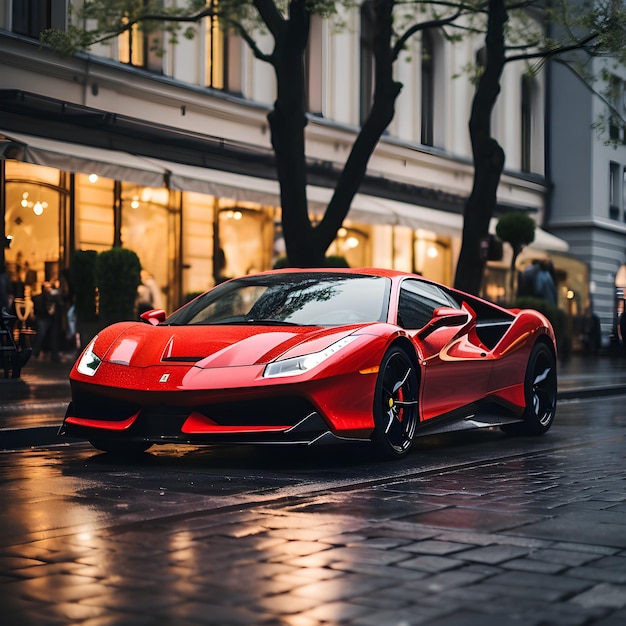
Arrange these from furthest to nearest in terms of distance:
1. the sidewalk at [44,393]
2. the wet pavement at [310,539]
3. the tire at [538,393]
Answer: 1. the tire at [538,393]
2. the sidewalk at [44,393]
3. the wet pavement at [310,539]

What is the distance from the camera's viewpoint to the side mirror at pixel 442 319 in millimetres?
8805

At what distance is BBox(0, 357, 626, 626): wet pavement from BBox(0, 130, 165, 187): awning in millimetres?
10478

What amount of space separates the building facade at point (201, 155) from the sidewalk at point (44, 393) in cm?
301

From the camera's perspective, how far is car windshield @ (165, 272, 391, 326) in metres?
8.62

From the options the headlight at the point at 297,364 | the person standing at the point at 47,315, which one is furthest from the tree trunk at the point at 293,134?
the headlight at the point at 297,364

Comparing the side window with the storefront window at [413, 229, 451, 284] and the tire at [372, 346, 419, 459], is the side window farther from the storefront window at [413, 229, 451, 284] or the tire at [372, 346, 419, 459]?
the storefront window at [413, 229, 451, 284]

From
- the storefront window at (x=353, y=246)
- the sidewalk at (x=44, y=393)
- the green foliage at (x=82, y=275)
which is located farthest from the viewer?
the storefront window at (x=353, y=246)

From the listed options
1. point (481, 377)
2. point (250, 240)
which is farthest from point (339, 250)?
point (481, 377)

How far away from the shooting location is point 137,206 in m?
24.8

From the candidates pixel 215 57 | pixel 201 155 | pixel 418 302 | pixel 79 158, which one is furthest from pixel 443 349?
pixel 215 57

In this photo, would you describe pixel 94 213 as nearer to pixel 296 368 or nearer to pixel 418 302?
pixel 418 302

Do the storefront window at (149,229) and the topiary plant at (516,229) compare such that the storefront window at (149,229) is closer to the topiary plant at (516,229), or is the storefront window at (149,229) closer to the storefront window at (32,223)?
the storefront window at (32,223)

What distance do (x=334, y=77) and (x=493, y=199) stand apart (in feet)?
41.1

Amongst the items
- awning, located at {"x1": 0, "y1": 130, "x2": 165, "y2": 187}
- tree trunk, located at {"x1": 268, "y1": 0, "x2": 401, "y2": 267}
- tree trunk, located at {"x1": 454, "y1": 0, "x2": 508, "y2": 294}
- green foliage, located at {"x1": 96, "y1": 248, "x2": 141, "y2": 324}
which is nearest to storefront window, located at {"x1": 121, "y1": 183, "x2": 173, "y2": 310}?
awning, located at {"x1": 0, "y1": 130, "x2": 165, "y2": 187}
